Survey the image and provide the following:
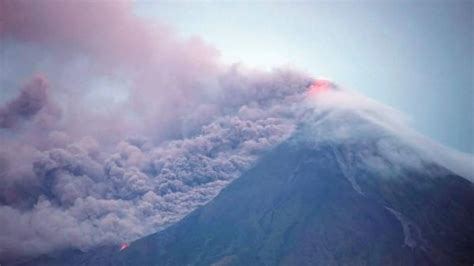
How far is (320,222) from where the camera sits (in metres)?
83.5

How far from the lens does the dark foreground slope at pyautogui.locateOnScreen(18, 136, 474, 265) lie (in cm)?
7556

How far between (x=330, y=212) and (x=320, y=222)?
281cm

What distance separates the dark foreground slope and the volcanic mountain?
6.4 inches

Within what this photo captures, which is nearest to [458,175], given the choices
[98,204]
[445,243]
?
[445,243]

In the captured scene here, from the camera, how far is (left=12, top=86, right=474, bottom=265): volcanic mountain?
7606cm

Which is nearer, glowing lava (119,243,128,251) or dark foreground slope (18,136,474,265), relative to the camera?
dark foreground slope (18,136,474,265)

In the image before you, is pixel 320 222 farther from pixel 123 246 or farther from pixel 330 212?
pixel 123 246

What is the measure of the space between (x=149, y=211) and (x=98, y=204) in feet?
27.7

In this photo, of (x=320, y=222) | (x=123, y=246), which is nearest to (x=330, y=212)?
(x=320, y=222)

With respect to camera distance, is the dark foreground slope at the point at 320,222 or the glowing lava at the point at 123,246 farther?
the glowing lava at the point at 123,246

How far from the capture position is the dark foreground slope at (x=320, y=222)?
75.6 meters

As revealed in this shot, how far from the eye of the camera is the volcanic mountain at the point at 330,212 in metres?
76.1

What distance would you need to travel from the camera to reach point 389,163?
93.4 metres

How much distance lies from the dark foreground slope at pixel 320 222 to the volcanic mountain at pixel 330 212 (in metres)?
0.16
